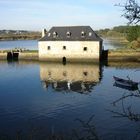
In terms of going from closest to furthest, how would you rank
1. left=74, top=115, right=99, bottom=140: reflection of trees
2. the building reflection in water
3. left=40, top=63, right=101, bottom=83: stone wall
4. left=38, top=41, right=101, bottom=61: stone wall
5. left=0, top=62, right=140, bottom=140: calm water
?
left=74, top=115, right=99, bottom=140: reflection of trees → left=0, top=62, right=140, bottom=140: calm water → the building reflection in water → left=40, top=63, right=101, bottom=83: stone wall → left=38, top=41, right=101, bottom=61: stone wall

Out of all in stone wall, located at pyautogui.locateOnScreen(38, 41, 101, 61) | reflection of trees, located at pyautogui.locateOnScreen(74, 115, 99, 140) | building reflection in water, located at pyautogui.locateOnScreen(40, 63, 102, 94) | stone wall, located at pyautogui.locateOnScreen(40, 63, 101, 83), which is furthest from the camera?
stone wall, located at pyautogui.locateOnScreen(38, 41, 101, 61)

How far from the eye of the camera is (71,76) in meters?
38.8

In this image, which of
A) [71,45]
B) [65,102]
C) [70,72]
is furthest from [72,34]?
[65,102]

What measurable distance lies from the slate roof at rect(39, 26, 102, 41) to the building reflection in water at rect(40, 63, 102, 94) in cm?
553

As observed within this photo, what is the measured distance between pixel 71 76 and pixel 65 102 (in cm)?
1296

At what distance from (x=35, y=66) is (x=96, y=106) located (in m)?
25.2

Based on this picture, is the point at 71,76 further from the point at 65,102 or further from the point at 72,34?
the point at 72,34

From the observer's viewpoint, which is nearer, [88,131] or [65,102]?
[88,131]

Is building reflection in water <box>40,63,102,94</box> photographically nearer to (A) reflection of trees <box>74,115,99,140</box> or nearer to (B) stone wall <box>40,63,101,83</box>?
(B) stone wall <box>40,63,101,83</box>

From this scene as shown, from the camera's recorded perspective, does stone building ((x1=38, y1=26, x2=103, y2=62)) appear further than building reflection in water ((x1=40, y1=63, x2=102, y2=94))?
Yes

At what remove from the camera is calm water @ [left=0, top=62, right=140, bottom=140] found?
18.3 metres

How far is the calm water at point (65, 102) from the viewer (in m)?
18.3

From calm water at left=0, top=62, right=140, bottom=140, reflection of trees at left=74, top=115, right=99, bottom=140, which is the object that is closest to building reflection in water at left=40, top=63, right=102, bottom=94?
calm water at left=0, top=62, right=140, bottom=140

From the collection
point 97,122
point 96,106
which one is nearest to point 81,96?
point 96,106
